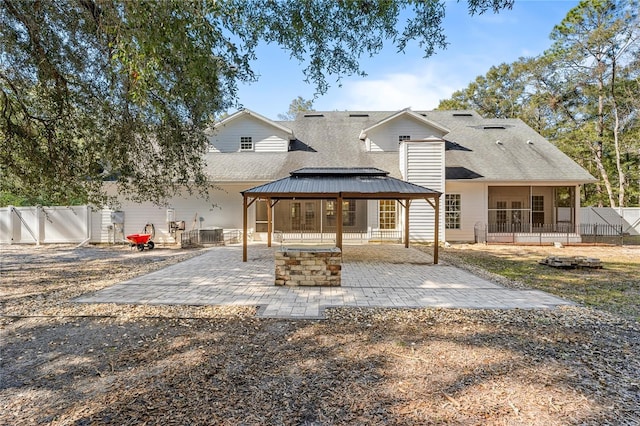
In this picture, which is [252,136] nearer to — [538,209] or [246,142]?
[246,142]

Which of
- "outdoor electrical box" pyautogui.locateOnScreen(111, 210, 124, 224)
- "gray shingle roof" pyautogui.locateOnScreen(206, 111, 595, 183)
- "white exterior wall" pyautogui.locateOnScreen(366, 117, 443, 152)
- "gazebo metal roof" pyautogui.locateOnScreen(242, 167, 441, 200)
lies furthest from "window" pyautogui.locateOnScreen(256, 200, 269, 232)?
"white exterior wall" pyautogui.locateOnScreen(366, 117, 443, 152)

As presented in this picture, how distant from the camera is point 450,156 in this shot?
17969 millimetres

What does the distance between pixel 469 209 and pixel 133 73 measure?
16.1m

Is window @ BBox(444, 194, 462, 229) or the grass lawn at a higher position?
window @ BBox(444, 194, 462, 229)

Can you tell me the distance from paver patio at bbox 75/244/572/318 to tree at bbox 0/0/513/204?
9.20 feet

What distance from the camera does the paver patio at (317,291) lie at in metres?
5.84

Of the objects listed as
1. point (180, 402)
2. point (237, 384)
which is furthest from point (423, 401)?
point (180, 402)

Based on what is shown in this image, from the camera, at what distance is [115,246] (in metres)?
15.3

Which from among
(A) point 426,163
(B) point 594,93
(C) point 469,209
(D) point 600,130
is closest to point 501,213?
(C) point 469,209

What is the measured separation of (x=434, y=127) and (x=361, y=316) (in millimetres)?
14931

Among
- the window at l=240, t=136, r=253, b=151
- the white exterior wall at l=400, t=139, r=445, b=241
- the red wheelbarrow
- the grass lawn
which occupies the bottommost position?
the grass lawn

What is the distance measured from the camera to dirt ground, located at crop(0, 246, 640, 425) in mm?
2715

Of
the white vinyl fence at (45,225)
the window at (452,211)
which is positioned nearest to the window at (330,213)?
the window at (452,211)

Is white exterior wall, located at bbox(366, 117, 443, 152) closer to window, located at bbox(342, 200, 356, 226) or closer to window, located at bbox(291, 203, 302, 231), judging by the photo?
window, located at bbox(342, 200, 356, 226)
